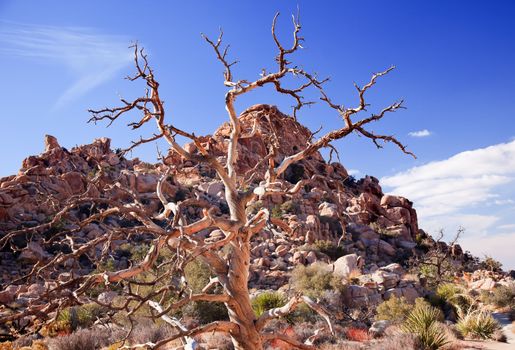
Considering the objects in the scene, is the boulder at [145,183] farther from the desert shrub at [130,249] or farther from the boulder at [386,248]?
the boulder at [386,248]

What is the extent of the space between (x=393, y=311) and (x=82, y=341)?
10946mm

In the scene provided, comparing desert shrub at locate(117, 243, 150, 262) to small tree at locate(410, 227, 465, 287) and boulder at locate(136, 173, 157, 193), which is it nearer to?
boulder at locate(136, 173, 157, 193)

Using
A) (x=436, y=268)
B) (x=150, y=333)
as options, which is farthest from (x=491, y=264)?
(x=150, y=333)

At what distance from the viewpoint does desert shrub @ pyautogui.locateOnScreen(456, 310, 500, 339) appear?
1249cm

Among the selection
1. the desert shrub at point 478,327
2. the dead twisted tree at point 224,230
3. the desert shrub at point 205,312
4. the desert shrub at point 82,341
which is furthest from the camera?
the desert shrub at point 205,312

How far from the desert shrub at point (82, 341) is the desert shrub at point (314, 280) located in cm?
904

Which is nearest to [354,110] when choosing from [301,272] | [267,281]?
[301,272]

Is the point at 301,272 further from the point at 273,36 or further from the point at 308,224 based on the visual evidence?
the point at 273,36

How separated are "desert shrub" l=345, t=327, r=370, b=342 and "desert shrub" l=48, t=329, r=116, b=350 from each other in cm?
692

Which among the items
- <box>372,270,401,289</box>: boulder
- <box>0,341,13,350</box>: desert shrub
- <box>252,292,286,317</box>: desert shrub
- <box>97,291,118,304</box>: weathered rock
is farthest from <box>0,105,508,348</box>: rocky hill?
<box>0,341,13,350</box>: desert shrub

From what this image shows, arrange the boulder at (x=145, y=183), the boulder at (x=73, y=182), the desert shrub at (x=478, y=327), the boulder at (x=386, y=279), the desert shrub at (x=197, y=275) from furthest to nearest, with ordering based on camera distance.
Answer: the boulder at (x=145, y=183) → the boulder at (x=73, y=182) → the boulder at (x=386, y=279) → the desert shrub at (x=197, y=275) → the desert shrub at (x=478, y=327)

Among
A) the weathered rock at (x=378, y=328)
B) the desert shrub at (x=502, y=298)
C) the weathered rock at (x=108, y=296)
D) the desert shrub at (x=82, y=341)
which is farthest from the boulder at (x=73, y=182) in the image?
the desert shrub at (x=502, y=298)

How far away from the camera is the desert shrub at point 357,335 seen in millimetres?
11944

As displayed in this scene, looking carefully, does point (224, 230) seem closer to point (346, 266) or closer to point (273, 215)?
point (346, 266)
